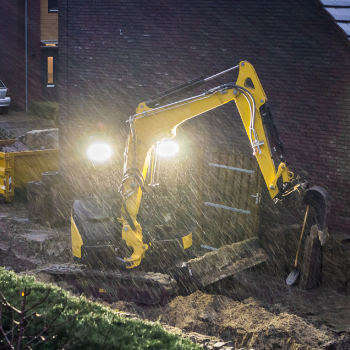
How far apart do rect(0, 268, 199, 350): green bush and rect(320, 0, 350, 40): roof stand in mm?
6537

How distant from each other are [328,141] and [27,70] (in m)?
20.7

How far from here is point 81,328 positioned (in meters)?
5.57

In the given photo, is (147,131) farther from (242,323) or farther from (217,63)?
(242,323)

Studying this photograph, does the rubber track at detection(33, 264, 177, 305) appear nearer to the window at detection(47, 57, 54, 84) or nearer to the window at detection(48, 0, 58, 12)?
the window at detection(48, 0, 58, 12)

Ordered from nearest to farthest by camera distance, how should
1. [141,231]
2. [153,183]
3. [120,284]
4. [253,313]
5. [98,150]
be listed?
[253,313], [120,284], [141,231], [153,183], [98,150]

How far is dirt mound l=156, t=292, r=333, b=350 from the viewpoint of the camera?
7.04 meters

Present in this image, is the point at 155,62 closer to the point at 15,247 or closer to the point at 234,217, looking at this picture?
the point at 234,217

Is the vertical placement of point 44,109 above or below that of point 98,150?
above

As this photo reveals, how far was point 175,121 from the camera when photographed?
8352 mm

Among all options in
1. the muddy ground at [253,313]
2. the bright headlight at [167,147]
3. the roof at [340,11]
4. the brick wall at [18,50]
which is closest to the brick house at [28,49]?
the brick wall at [18,50]

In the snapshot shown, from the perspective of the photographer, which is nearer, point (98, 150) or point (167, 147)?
point (167, 147)

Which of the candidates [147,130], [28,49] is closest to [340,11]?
[147,130]

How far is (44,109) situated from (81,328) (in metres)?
21.7

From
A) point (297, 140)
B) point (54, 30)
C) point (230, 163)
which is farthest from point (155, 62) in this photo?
point (54, 30)
